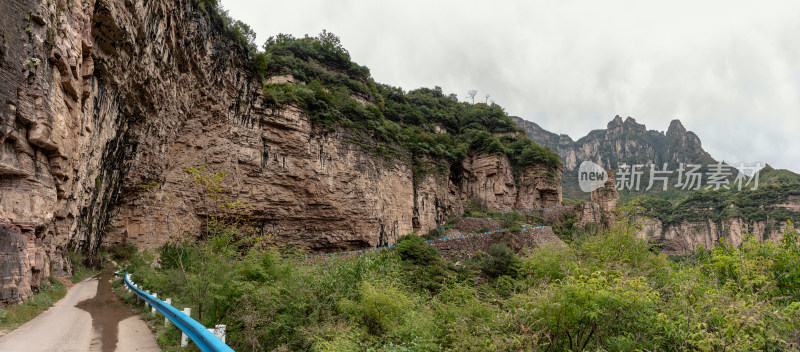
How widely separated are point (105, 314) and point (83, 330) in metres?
2.09

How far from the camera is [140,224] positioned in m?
18.7

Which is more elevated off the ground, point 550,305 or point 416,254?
point 550,305

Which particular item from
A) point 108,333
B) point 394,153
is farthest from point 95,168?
point 394,153

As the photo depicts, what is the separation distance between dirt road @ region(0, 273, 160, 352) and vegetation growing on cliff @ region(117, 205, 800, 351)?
1.16m

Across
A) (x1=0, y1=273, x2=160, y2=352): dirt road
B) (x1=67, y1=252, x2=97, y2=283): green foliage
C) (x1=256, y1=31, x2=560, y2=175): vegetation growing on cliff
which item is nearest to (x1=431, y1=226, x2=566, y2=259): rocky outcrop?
(x1=256, y1=31, x2=560, y2=175): vegetation growing on cliff

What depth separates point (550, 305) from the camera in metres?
5.23

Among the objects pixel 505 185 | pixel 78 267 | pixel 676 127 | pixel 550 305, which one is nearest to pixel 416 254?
pixel 78 267

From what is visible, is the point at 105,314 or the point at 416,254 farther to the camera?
the point at 416,254

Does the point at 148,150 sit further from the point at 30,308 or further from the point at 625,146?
the point at 625,146

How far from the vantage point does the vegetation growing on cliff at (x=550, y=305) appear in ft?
14.9

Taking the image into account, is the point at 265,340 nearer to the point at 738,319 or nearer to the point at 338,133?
the point at 738,319

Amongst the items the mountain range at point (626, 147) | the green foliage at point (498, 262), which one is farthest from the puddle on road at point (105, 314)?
the mountain range at point (626, 147)

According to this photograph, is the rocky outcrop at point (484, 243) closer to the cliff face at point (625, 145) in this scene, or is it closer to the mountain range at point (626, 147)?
the mountain range at point (626, 147)

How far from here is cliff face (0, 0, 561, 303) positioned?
801cm
